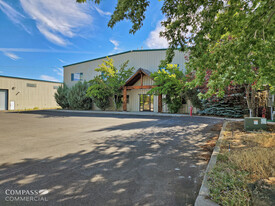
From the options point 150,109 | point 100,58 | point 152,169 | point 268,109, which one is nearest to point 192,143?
point 152,169

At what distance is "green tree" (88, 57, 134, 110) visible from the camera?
65.9 ft

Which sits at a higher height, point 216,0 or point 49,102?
point 216,0

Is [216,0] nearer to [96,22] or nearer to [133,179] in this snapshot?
[133,179]

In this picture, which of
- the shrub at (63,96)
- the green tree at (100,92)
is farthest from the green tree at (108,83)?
the shrub at (63,96)

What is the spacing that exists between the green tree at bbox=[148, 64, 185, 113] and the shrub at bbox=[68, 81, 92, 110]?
10918 mm

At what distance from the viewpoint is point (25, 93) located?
1067 inches

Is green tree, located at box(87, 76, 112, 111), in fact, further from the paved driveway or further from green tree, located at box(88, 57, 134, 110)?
the paved driveway

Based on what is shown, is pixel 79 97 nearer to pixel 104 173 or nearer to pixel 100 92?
pixel 100 92

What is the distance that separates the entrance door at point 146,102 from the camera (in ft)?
67.7

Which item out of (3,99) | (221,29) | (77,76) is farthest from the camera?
(77,76)

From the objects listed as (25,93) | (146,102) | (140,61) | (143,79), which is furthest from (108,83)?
(25,93)

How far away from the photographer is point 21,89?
26.6 m

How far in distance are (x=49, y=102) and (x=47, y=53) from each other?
10.00 m

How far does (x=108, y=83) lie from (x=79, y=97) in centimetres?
519
